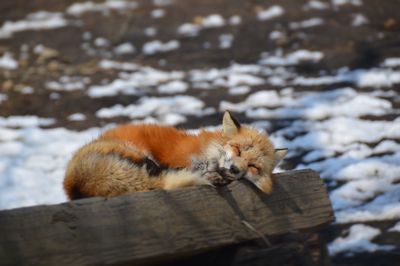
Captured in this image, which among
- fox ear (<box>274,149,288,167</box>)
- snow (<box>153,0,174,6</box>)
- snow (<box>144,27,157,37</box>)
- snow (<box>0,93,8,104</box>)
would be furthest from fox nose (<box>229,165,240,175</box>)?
snow (<box>153,0,174,6</box>)

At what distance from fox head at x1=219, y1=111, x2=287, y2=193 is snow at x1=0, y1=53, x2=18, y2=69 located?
5132mm

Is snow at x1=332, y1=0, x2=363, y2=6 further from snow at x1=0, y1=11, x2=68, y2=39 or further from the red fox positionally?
the red fox

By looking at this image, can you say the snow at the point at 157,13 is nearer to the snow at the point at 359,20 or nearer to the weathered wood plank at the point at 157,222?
the snow at the point at 359,20

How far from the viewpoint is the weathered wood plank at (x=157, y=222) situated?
219cm

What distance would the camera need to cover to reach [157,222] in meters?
2.39

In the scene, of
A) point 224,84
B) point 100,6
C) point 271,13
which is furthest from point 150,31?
point 224,84

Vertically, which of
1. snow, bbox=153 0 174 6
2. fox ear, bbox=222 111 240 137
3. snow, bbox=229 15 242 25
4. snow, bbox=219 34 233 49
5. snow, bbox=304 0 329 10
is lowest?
snow, bbox=219 34 233 49

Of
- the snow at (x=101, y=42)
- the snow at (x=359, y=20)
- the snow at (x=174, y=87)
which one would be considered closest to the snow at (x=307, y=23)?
the snow at (x=359, y=20)

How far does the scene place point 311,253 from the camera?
2656 mm

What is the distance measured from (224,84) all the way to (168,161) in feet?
12.2

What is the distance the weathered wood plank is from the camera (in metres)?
2.19

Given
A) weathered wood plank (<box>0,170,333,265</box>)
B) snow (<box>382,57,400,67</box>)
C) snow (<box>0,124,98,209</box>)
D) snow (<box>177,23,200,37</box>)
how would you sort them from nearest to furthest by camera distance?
weathered wood plank (<box>0,170,333,265</box>)
snow (<box>0,124,98,209</box>)
snow (<box>382,57,400,67</box>)
snow (<box>177,23,200,37</box>)

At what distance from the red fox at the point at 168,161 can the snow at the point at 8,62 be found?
4652mm

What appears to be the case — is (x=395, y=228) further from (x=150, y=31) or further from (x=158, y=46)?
(x=150, y=31)
